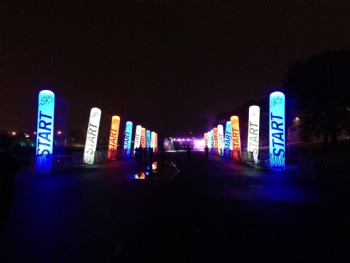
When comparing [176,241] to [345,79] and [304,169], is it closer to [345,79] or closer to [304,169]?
[304,169]

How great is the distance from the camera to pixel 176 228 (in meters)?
9.39

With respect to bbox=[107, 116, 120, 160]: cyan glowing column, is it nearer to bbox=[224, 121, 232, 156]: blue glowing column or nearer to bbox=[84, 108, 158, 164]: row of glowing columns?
bbox=[84, 108, 158, 164]: row of glowing columns

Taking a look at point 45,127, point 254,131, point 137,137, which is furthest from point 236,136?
point 45,127

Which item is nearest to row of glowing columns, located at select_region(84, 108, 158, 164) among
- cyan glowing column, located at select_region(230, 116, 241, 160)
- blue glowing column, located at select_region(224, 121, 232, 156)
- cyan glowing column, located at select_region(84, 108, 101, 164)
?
cyan glowing column, located at select_region(84, 108, 101, 164)

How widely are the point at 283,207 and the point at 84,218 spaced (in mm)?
5491

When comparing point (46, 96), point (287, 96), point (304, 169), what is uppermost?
point (287, 96)

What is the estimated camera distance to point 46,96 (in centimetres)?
2945

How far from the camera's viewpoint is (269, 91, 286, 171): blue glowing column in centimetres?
3125

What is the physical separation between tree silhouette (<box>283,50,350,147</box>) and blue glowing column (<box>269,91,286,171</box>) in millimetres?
19779

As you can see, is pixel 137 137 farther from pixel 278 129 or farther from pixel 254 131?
pixel 278 129

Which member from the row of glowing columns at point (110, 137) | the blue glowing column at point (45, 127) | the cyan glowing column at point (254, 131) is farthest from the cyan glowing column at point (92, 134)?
the cyan glowing column at point (254, 131)

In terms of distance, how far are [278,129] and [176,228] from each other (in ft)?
75.6

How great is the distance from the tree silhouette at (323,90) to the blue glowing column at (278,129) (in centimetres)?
1978

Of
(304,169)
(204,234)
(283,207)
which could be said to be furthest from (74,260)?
(304,169)
